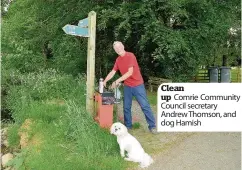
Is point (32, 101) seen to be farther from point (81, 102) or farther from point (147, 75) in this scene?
point (147, 75)

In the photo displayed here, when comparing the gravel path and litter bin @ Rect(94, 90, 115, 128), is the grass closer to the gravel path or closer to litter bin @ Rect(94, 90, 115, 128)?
litter bin @ Rect(94, 90, 115, 128)

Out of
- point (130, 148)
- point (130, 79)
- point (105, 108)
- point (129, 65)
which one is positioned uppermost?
point (129, 65)

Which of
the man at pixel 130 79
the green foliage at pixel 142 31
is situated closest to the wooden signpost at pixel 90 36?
the man at pixel 130 79

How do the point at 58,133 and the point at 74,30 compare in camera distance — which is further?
the point at 74,30

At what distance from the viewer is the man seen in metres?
7.56

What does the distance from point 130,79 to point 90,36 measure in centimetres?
112

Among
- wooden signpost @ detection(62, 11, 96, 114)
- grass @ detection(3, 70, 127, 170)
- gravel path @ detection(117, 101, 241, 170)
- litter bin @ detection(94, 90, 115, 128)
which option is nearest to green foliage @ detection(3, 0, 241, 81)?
grass @ detection(3, 70, 127, 170)

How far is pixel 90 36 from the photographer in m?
7.98

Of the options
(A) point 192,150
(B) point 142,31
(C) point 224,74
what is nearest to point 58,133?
(A) point 192,150

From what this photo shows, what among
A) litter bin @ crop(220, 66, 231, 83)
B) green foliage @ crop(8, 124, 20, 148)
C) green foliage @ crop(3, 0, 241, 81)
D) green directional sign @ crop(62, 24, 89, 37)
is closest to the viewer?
green directional sign @ crop(62, 24, 89, 37)

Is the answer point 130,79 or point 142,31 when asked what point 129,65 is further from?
point 142,31

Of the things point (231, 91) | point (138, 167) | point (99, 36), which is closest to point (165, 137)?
point (138, 167)

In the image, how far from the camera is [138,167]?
6.22 meters

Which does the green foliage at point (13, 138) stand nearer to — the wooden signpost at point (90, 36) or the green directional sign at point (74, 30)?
the wooden signpost at point (90, 36)
